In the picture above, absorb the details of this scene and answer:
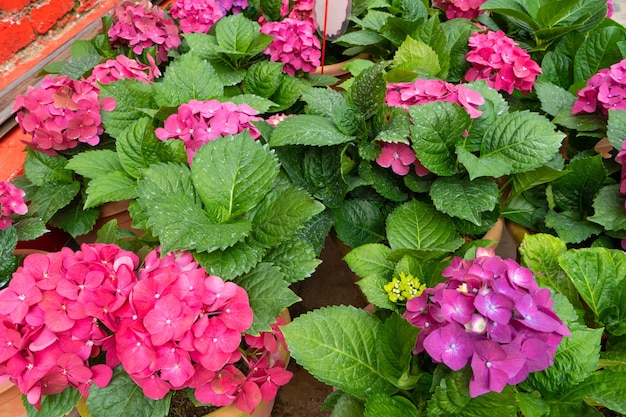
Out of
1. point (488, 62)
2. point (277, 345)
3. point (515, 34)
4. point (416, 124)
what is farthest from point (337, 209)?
point (515, 34)

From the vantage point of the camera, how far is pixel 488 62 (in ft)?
5.08

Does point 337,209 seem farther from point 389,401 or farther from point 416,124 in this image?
point 389,401

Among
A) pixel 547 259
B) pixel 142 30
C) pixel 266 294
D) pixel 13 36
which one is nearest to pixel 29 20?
pixel 13 36

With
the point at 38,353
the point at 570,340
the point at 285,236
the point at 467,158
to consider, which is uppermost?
the point at 38,353

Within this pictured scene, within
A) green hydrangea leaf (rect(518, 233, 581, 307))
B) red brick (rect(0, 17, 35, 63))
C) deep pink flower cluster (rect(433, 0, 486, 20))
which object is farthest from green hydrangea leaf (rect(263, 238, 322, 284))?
red brick (rect(0, 17, 35, 63))

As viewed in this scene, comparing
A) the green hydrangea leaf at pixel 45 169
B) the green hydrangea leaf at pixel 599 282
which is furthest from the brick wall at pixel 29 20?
the green hydrangea leaf at pixel 599 282

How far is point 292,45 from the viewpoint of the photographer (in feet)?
5.68

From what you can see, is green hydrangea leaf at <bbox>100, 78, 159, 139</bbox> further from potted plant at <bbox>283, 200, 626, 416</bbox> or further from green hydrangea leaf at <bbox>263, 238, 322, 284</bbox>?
potted plant at <bbox>283, 200, 626, 416</bbox>

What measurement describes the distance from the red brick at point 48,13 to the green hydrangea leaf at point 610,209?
205 cm

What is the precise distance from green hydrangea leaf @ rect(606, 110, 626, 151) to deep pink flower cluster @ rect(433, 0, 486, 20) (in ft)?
2.57

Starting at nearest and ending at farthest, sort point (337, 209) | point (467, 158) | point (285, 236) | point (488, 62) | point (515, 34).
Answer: point (285, 236), point (467, 158), point (337, 209), point (488, 62), point (515, 34)

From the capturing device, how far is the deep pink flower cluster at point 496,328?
722mm

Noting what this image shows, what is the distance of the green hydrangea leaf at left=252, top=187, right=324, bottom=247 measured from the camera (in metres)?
1.02

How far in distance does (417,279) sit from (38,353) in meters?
→ 0.72
